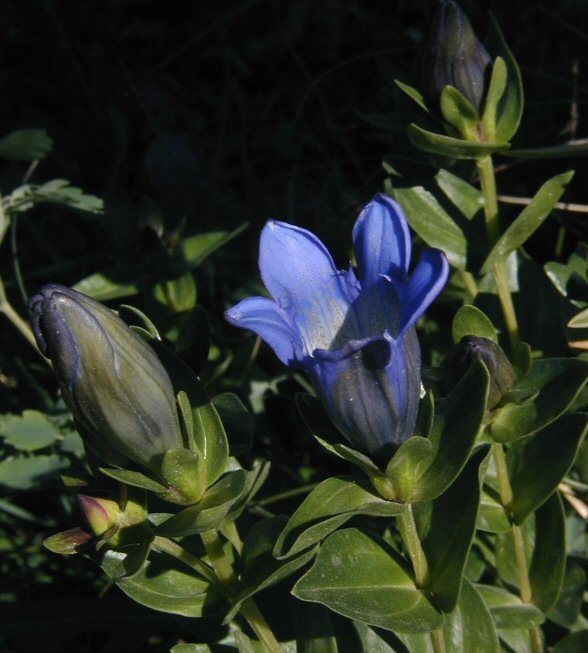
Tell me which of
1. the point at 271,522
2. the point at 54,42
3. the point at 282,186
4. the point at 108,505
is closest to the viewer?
the point at 108,505

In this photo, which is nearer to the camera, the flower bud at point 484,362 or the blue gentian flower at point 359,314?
the blue gentian flower at point 359,314

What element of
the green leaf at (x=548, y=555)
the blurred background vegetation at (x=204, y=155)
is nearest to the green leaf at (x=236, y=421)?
the blurred background vegetation at (x=204, y=155)

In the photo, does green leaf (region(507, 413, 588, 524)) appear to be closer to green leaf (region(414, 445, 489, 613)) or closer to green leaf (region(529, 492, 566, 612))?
green leaf (region(529, 492, 566, 612))

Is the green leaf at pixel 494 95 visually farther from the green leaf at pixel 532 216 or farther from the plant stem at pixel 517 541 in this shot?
the plant stem at pixel 517 541

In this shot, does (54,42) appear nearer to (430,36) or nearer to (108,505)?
(430,36)

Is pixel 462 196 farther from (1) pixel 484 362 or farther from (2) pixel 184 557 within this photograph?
(2) pixel 184 557

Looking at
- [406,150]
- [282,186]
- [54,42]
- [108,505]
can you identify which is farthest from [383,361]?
[54,42]
